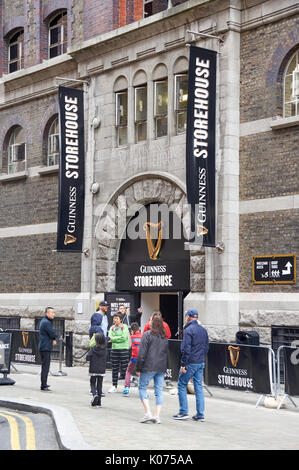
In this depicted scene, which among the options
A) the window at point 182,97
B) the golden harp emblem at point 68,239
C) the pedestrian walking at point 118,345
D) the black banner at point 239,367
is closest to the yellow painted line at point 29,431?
the pedestrian walking at point 118,345

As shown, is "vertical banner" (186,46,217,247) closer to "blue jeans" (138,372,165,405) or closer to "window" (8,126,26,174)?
"blue jeans" (138,372,165,405)

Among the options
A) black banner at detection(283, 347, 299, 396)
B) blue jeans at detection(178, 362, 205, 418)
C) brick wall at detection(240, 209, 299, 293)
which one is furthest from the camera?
brick wall at detection(240, 209, 299, 293)

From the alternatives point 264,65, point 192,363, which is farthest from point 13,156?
point 192,363

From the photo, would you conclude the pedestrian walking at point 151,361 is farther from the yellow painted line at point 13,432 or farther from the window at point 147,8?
the window at point 147,8

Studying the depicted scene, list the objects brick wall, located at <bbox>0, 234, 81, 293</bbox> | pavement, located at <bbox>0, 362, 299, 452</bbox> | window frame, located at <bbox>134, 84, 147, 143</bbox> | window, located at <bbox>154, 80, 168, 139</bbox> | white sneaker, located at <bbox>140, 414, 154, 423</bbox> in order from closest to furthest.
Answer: pavement, located at <bbox>0, 362, 299, 452</bbox>, white sneaker, located at <bbox>140, 414, 154, 423</bbox>, window, located at <bbox>154, 80, 168, 139</bbox>, window frame, located at <bbox>134, 84, 147, 143</bbox>, brick wall, located at <bbox>0, 234, 81, 293</bbox>

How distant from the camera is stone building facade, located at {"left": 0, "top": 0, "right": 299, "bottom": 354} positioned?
20594mm

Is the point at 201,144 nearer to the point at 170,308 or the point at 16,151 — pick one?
the point at 170,308

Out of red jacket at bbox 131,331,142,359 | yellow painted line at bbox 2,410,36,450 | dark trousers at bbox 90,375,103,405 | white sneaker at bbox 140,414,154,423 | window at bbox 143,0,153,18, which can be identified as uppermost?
window at bbox 143,0,153,18

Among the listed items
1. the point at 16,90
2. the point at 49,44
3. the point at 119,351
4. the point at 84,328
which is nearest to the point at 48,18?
the point at 49,44

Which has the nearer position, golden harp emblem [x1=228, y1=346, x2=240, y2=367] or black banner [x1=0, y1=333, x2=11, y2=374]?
golden harp emblem [x1=228, y1=346, x2=240, y2=367]

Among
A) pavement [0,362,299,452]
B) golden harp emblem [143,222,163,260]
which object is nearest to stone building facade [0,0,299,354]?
golden harp emblem [143,222,163,260]

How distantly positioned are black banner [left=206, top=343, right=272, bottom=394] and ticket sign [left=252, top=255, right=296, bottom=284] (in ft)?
9.43

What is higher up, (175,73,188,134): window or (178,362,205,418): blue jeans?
(175,73,188,134): window

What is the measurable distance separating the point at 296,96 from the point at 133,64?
6.07m
